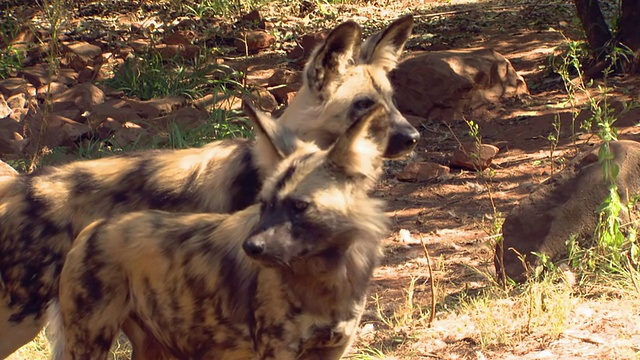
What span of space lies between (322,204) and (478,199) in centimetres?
336

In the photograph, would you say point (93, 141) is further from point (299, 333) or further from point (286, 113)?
point (299, 333)

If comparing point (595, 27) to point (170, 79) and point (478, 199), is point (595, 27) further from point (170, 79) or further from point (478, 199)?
point (170, 79)

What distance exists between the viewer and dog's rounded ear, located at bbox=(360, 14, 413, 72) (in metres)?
4.71

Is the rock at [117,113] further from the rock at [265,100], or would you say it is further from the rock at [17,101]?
the rock at [265,100]

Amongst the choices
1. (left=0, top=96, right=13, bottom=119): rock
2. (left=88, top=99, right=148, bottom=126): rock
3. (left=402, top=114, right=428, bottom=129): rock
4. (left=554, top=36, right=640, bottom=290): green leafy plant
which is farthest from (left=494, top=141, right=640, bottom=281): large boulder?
(left=0, top=96, right=13, bottom=119): rock

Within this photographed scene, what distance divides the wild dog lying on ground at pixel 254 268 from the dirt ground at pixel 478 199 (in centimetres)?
100

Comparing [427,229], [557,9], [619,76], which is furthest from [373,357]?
[557,9]

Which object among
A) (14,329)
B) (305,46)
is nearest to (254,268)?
(14,329)

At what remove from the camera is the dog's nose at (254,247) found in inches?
114

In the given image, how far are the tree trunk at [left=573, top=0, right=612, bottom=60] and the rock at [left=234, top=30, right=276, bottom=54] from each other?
11.3 feet

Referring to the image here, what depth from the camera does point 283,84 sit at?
332 inches

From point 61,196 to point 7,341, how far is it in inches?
26.3

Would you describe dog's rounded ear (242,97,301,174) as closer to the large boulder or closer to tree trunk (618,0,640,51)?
the large boulder

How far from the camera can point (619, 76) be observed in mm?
7969
